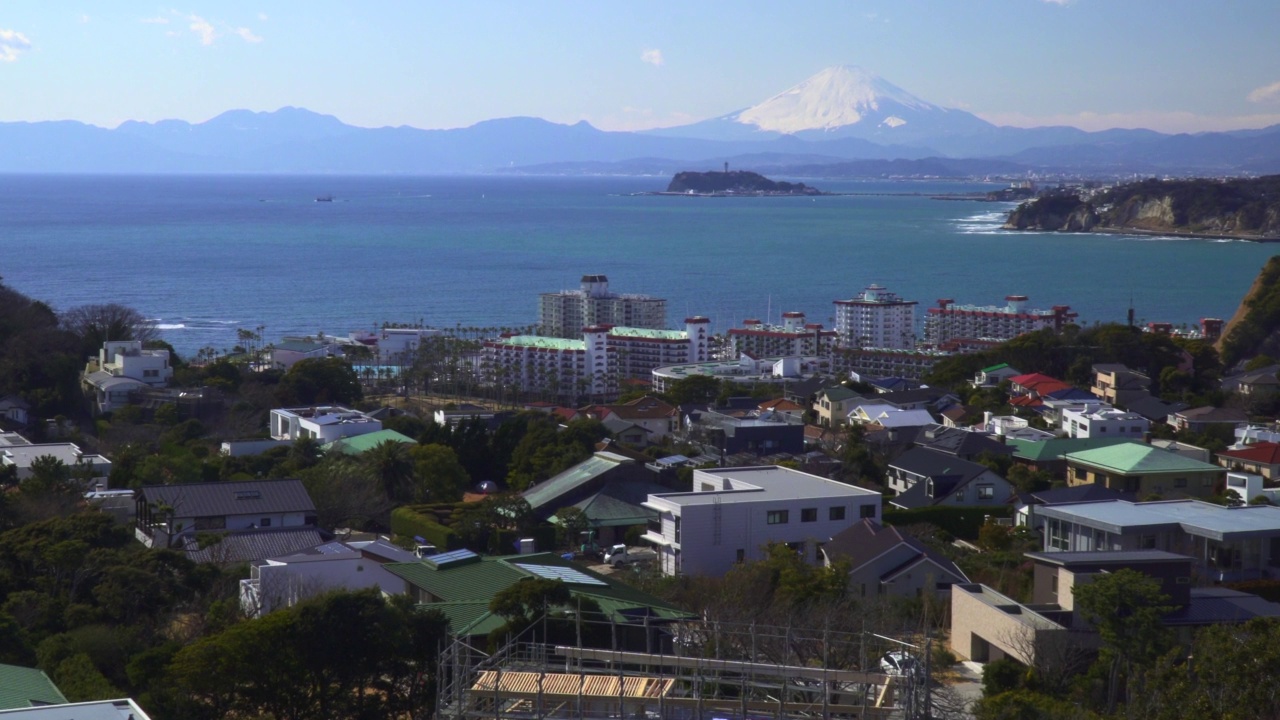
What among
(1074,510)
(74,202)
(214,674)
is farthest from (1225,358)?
(74,202)

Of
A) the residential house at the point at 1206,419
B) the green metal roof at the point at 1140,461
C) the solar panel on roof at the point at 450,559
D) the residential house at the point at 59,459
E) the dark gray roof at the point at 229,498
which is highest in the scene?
the solar panel on roof at the point at 450,559

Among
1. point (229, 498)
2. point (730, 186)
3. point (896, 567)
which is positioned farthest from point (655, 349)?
point (730, 186)

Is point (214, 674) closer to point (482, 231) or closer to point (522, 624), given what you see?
point (522, 624)

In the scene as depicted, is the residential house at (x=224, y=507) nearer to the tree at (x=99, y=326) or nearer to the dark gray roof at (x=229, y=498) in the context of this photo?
the dark gray roof at (x=229, y=498)

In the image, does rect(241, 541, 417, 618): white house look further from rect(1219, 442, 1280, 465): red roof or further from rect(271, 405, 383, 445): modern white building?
rect(1219, 442, 1280, 465): red roof

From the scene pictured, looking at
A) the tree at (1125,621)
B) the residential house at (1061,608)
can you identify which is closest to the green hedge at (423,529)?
the residential house at (1061,608)

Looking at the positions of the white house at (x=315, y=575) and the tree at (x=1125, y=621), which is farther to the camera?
the white house at (x=315, y=575)

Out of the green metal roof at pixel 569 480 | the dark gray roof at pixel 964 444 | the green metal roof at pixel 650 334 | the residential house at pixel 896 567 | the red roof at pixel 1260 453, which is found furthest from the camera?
the green metal roof at pixel 650 334
